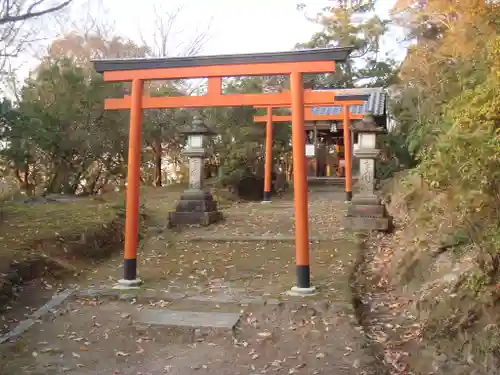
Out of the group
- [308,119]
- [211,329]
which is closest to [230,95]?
[211,329]

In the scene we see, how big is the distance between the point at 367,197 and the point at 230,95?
4.64 metres

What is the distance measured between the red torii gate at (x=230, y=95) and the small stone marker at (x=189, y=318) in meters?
1.17

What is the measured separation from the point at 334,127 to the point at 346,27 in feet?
21.9

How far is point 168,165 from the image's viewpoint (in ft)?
84.1

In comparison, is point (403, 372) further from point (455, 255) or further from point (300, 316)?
point (455, 255)

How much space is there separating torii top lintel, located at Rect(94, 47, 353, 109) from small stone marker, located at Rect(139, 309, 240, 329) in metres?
2.98

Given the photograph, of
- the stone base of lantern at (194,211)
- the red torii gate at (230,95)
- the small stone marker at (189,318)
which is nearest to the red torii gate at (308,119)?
the stone base of lantern at (194,211)

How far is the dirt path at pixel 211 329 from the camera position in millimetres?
4977

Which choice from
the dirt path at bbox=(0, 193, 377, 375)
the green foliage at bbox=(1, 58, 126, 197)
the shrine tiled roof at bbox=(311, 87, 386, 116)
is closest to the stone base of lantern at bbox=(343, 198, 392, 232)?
the dirt path at bbox=(0, 193, 377, 375)

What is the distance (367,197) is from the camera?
10.9 m

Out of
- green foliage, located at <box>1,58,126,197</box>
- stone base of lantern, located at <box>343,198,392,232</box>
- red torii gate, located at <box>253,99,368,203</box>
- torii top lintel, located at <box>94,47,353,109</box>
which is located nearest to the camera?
torii top lintel, located at <box>94,47,353,109</box>

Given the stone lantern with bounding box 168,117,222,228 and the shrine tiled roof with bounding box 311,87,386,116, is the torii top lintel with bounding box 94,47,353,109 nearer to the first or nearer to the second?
the stone lantern with bounding box 168,117,222,228

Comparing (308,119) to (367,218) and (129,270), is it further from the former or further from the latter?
(129,270)

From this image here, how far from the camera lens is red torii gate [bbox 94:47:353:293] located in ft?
22.4
